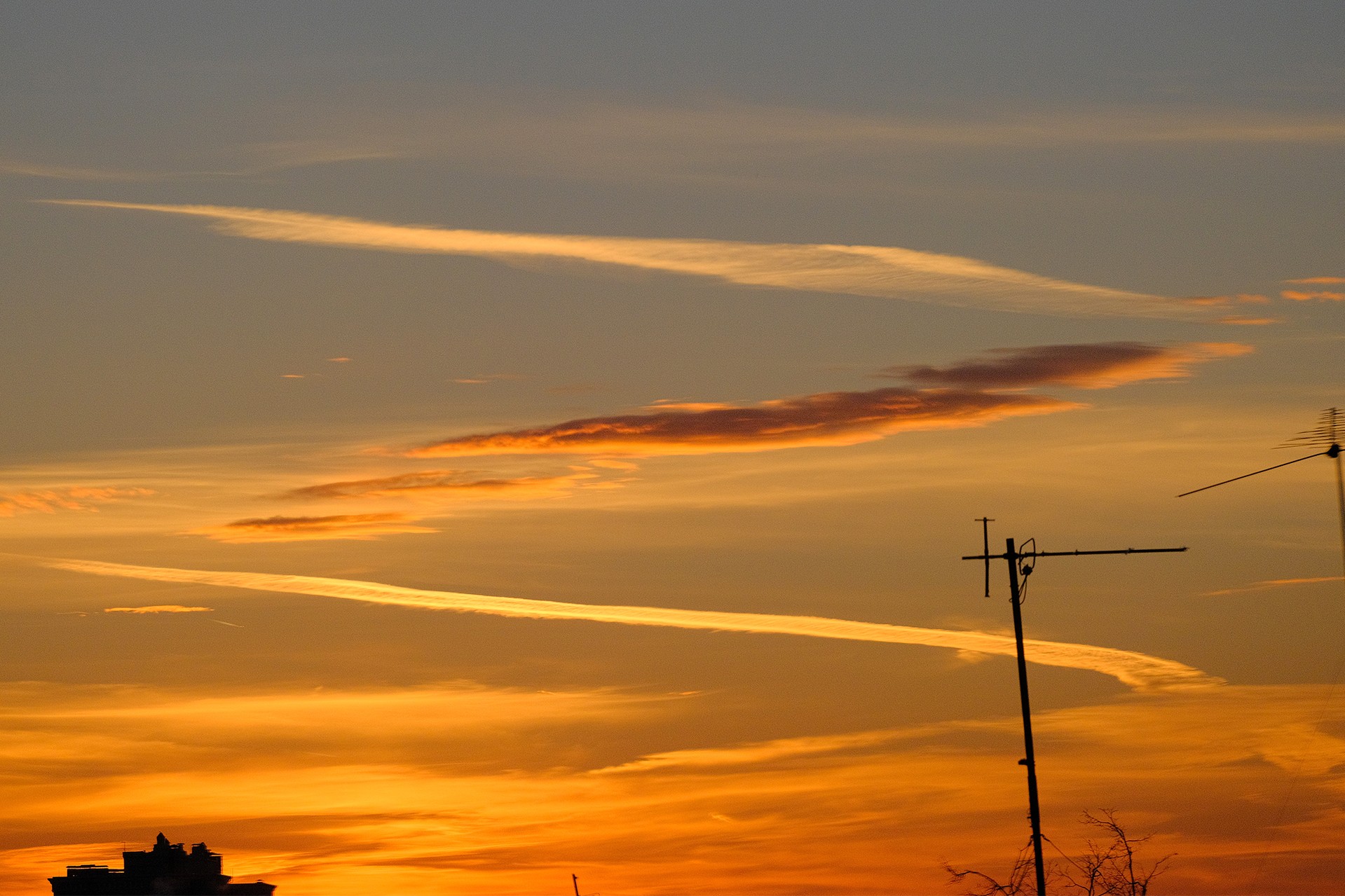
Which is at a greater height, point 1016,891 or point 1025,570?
point 1025,570

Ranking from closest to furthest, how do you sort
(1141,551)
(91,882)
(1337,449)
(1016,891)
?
(1337,449) < (1141,551) < (1016,891) < (91,882)

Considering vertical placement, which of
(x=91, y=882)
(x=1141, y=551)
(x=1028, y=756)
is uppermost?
(x=1141, y=551)

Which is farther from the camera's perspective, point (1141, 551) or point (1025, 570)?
point (1025, 570)

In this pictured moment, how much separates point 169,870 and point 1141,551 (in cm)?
16194

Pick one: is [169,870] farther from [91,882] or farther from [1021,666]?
[1021,666]

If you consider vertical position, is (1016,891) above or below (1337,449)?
below

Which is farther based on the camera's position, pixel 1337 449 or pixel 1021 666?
pixel 1021 666

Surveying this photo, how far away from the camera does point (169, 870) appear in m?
196

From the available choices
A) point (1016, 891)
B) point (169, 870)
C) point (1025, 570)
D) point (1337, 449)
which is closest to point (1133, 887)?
point (1016, 891)

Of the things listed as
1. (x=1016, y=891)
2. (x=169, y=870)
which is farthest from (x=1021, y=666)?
(x=169, y=870)

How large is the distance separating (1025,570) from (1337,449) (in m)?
14.2

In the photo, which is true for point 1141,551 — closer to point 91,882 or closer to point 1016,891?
point 1016,891

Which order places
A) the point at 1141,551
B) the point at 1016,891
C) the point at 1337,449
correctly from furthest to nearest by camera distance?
the point at 1016,891, the point at 1141,551, the point at 1337,449

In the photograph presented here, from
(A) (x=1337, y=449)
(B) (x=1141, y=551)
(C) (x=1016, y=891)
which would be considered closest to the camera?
(A) (x=1337, y=449)
